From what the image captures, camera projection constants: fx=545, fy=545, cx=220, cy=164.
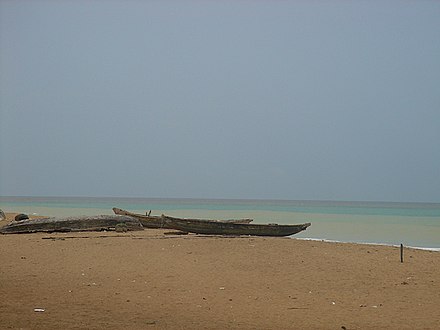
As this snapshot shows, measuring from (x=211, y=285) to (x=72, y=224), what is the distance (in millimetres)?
8601

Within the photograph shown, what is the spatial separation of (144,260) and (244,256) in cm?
207

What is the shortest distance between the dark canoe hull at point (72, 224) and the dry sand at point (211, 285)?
7.22 feet

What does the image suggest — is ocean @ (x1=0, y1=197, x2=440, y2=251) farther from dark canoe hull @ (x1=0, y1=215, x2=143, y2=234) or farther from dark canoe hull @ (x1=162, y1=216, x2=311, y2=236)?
dark canoe hull @ (x1=0, y1=215, x2=143, y2=234)

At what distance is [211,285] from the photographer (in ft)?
27.2

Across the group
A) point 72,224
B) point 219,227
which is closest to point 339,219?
point 219,227

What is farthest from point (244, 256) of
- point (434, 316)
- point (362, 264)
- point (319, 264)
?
point (434, 316)

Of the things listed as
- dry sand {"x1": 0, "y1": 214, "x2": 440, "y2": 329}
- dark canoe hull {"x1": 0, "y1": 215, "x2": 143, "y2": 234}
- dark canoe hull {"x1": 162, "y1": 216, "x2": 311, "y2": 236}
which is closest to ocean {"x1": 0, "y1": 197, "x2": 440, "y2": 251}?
dark canoe hull {"x1": 162, "y1": 216, "x2": 311, "y2": 236}

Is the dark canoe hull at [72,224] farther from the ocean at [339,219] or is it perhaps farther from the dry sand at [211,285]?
the ocean at [339,219]

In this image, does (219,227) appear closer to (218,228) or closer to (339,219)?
(218,228)

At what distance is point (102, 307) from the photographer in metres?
6.50

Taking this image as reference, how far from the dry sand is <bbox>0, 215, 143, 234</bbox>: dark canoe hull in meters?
2.20

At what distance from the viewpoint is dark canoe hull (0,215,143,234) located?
1544 cm

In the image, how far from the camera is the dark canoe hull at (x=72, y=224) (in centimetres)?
1544

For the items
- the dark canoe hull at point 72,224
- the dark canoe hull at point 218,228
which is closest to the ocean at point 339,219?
the dark canoe hull at point 218,228
